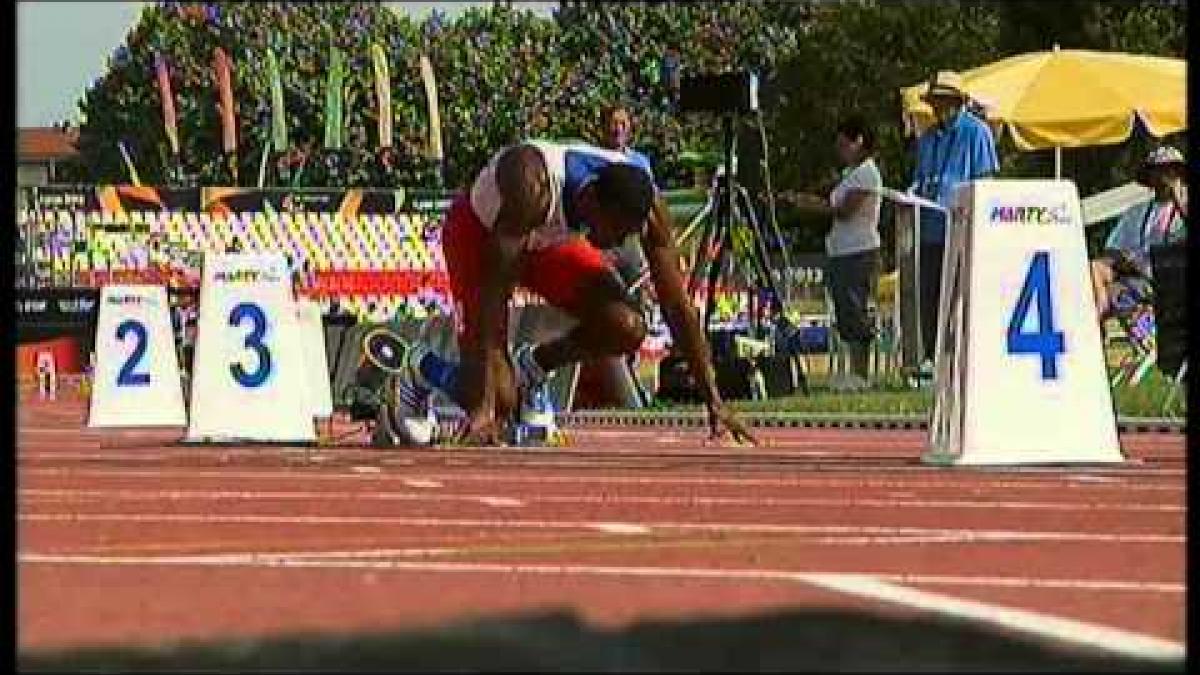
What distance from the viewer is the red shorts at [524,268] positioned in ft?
36.2

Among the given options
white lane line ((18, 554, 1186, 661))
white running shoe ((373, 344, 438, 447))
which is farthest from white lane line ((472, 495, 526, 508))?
white running shoe ((373, 344, 438, 447))

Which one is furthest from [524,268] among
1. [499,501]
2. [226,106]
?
[226,106]

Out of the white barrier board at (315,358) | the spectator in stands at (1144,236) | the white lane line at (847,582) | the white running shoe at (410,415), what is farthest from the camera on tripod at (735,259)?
the white lane line at (847,582)

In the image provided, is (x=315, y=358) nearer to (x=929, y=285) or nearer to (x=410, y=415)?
(x=929, y=285)

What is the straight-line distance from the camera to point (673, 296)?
1081 cm

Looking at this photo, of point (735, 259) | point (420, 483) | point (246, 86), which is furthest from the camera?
point (246, 86)

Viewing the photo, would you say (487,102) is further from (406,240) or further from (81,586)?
(81,586)

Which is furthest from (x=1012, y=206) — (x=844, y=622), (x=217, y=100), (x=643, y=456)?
(x=217, y=100)

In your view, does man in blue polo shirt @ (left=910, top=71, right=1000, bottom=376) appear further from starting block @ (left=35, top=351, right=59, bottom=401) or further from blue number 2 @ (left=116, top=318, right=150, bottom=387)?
starting block @ (left=35, top=351, right=59, bottom=401)

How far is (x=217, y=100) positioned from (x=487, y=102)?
880 cm

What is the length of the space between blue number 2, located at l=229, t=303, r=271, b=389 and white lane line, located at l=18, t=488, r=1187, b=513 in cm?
425

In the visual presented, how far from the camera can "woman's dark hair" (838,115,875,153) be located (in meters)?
16.9

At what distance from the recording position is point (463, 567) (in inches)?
236

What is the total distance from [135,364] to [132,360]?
1.6 inches
